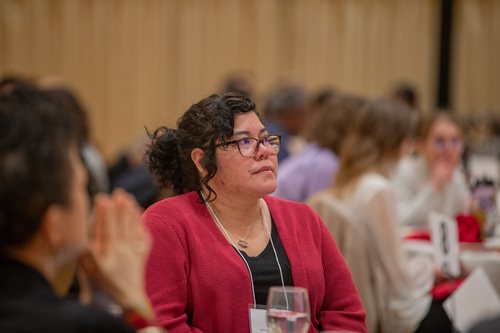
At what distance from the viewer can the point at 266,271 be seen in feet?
8.63

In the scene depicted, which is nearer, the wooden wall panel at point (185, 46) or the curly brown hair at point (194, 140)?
the curly brown hair at point (194, 140)

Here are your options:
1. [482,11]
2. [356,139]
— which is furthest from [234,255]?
[482,11]

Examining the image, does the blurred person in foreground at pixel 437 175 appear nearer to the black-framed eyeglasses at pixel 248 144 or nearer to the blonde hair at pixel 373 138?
the blonde hair at pixel 373 138

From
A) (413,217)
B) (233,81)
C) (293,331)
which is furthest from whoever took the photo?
(233,81)

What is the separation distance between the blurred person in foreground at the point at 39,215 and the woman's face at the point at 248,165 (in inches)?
40.4

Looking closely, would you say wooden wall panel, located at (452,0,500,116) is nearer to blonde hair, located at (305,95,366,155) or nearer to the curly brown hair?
blonde hair, located at (305,95,366,155)

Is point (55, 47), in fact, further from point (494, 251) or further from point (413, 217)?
point (494, 251)

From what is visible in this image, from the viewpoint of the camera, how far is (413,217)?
18.3 ft

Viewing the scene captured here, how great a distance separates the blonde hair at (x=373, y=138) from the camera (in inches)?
164

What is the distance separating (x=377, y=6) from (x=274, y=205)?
901 centimetres

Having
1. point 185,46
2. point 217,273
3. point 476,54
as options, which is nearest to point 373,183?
point 217,273

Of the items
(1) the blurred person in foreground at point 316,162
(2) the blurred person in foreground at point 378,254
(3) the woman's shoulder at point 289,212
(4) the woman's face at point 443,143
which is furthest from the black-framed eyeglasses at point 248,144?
(4) the woman's face at point 443,143

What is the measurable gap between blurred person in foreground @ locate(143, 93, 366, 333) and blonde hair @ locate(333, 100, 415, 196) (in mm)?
1367

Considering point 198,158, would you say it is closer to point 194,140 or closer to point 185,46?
point 194,140
